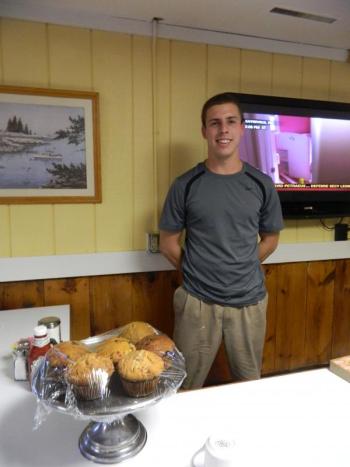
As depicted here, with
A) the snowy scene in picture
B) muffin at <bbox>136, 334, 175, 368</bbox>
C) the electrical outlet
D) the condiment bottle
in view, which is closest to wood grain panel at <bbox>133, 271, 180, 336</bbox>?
the electrical outlet

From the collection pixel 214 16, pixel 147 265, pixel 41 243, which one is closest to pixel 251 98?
pixel 214 16

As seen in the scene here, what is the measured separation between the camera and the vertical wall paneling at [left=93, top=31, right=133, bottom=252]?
1.90 metres

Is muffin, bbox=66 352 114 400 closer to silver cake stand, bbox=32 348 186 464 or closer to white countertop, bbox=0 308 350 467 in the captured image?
silver cake stand, bbox=32 348 186 464

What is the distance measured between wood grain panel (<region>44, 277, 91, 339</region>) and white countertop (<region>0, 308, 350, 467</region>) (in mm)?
875

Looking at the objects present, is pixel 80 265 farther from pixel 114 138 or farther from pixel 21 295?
pixel 114 138

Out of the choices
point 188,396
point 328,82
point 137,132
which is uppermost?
point 328,82

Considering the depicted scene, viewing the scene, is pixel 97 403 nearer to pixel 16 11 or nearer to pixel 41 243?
pixel 41 243

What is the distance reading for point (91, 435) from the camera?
80 cm

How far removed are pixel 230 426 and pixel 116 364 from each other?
1.11 ft

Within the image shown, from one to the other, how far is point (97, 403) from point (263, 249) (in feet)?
4.41

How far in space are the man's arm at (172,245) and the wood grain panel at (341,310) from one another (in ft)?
4.18

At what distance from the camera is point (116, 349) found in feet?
2.54

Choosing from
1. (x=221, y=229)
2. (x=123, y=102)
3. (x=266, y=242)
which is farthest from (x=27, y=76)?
(x=266, y=242)

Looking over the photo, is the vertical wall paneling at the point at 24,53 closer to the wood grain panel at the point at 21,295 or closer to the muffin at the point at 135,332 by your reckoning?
the wood grain panel at the point at 21,295
